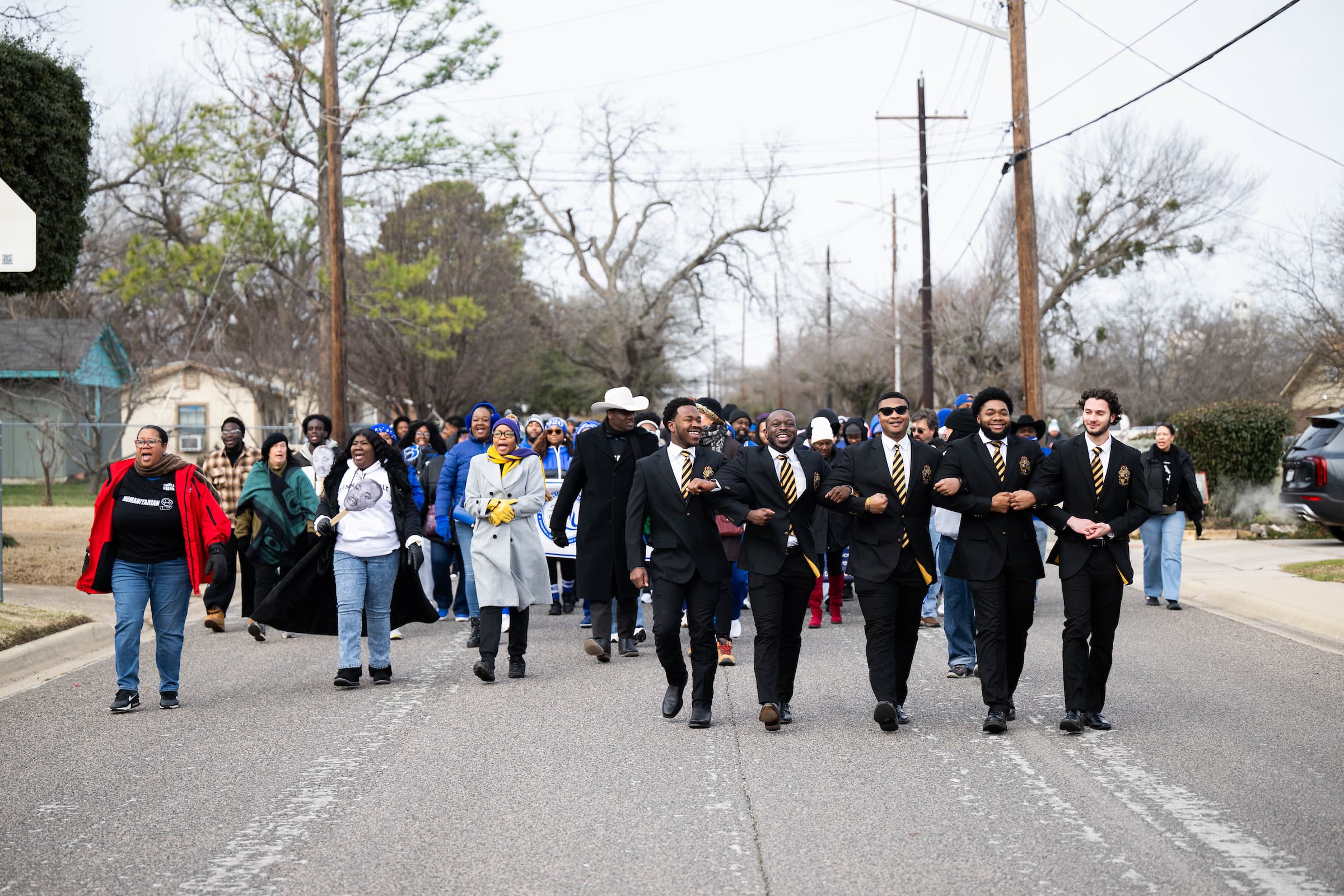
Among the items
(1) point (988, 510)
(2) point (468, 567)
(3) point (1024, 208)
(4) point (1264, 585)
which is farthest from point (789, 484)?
(3) point (1024, 208)

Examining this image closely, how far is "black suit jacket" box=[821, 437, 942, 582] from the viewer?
799 centimetres

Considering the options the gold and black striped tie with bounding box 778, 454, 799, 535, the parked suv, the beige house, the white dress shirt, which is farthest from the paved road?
the beige house

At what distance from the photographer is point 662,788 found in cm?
670

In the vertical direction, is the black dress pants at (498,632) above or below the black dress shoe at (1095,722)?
above

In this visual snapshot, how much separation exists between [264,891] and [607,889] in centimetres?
128

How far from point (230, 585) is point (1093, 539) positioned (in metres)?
8.80

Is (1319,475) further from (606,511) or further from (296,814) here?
(296,814)

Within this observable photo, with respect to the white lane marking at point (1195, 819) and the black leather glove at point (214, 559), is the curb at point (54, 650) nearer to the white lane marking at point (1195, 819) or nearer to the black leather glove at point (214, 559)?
the black leather glove at point (214, 559)

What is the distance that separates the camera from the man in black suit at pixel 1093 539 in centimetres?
785

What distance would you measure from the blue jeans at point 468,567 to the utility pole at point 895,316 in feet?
86.8

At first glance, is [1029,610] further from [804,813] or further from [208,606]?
[208,606]

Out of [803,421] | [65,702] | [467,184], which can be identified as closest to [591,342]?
[467,184]

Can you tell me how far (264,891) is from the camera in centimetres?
511

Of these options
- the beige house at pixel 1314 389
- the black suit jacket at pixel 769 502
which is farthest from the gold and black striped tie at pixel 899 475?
the beige house at pixel 1314 389
